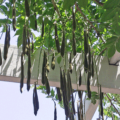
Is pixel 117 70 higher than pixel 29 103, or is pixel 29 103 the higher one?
pixel 117 70

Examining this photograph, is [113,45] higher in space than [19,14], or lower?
lower

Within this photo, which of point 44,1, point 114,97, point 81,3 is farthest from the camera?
point 114,97

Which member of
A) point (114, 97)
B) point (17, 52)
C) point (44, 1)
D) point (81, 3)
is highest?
point (44, 1)

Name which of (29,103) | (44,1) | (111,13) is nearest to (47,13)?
(44,1)

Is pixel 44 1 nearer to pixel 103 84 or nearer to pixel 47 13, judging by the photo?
pixel 47 13

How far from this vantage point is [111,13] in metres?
1.09

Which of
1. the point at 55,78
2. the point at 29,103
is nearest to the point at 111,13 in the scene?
the point at 55,78

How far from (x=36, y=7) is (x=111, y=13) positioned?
519 millimetres

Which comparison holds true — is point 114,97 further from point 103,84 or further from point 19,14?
point 19,14

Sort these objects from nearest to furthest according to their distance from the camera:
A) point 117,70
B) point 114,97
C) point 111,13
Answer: point 111,13, point 117,70, point 114,97

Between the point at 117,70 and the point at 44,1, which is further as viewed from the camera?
the point at 117,70

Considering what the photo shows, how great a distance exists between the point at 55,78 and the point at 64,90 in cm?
74

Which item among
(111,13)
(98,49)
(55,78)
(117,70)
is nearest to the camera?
(111,13)

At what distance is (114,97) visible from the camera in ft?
8.48
